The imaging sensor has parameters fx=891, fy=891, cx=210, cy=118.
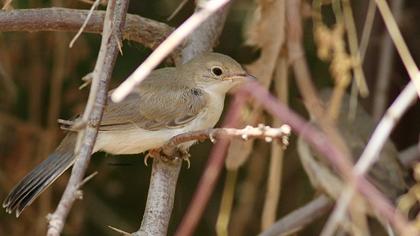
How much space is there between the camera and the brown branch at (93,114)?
2.09m

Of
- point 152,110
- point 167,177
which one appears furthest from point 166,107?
point 167,177

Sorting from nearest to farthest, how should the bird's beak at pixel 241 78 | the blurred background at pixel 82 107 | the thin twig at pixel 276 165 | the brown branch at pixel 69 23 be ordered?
the brown branch at pixel 69 23 < the thin twig at pixel 276 165 < the bird's beak at pixel 241 78 < the blurred background at pixel 82 107

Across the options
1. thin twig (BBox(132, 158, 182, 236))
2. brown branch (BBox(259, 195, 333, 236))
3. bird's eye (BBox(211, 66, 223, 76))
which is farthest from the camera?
brown branch (BBox(259, 195, 333, 236))

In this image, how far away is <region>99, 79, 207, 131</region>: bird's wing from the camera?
4.02 metres

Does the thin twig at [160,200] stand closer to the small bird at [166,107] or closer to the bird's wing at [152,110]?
the small bird at [166,107]

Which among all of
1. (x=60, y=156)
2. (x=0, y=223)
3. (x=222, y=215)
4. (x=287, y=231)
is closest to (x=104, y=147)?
(x=60, y=156)

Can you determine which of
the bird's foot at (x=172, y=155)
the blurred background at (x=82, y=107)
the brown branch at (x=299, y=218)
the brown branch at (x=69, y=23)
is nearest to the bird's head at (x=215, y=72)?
the brown branch at (x=69, y=23)

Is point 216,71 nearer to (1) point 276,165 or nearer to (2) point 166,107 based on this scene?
(2) point 166,107

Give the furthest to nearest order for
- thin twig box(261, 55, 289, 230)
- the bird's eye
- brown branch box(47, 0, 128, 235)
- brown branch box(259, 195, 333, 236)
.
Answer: brown branch box(259, 195, 333, 236) < the bird's eye < thin twig box(261, 55, 289, 230) < brown branch box(47, 0, 128, 235)

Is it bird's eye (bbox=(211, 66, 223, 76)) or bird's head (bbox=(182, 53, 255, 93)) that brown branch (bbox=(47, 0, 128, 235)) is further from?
bird's eye (bbox=(211, 66, 223, 76))

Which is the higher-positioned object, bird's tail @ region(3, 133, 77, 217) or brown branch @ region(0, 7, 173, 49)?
brown branch @ region(0, 7, 173, 49)

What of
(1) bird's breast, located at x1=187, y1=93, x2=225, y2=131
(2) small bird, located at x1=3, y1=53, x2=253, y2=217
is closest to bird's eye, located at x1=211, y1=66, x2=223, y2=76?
(2) small bird, located at x1=3, y1=53, x2=253, y2=217

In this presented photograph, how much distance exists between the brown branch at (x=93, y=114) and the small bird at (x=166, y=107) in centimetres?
100

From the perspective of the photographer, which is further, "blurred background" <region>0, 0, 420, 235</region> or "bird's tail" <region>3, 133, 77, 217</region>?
"blurred background" <region>0, 0, 420, 235</region>
